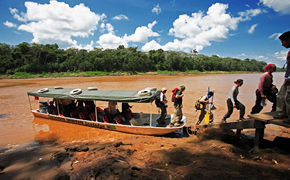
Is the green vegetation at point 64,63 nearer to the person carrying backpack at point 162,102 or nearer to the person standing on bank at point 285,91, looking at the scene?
the person carrying backpack at point 162,102

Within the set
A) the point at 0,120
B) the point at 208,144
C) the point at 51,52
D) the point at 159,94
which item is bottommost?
the point at 0,120

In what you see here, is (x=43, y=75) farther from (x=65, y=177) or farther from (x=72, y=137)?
(x=65, y=177)

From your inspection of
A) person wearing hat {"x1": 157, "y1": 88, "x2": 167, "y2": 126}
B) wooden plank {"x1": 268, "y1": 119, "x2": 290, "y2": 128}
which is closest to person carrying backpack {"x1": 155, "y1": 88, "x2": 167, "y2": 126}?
person wearing hat {"x1": 157, "y1": 88, "x2": 167, "y2": 126}

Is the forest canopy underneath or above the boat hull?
above

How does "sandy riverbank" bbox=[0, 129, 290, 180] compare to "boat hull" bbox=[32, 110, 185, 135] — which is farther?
"boat hull" bbox=[32, 110, 185, 135]

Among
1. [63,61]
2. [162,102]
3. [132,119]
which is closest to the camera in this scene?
[162,102]

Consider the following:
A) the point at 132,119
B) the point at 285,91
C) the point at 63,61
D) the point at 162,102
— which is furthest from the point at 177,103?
the point at 63,61

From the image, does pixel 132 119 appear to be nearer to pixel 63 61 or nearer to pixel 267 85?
pixel 267 85

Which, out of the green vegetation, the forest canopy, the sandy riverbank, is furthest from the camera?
the forest canopy

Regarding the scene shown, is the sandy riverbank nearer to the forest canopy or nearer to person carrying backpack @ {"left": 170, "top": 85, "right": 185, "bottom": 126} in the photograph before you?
person carrying backpack @ {"left": 170, "top": 85, "right": 185, "bottom": 126}

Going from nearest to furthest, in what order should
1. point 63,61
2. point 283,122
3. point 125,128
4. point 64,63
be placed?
point 283,122 < point 125,128 < point 64,63 < point 63,61

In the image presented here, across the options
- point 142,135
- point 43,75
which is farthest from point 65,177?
point 43,75

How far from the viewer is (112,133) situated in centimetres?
783

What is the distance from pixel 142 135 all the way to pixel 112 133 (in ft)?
5.42
